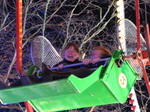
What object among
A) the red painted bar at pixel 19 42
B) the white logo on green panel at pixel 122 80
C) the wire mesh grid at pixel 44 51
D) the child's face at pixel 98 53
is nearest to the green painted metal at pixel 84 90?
the white logo on green panel at pixel 122 80

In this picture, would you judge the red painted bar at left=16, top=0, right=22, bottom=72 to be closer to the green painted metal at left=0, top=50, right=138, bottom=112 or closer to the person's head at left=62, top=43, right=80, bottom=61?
the green painted metal at left=0, top=50, right=138, bottom=112

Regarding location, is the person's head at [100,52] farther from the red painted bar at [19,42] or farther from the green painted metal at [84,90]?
the red painted bar at [19,42]

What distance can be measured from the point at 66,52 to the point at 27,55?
15.6 ft

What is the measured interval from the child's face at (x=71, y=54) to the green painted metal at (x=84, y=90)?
74 centimetres

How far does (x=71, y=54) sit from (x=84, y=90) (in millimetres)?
888

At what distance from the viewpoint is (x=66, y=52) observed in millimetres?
4660

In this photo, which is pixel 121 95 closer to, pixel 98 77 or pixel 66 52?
pixel 98 77

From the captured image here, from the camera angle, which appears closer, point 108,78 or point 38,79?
point 108,78

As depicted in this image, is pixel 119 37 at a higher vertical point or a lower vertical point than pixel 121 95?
higher

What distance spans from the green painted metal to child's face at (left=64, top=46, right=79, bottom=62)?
2.44 ft

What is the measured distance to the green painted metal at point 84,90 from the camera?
11.2ft

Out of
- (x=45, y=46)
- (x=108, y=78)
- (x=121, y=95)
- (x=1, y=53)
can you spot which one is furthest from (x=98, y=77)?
(x=1, y=53)

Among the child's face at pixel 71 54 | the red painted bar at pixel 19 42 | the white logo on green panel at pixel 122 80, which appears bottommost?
the white logo on green panel at pixel 122 80

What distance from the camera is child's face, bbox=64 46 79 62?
4.61 metres
